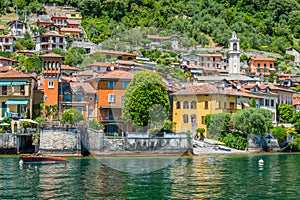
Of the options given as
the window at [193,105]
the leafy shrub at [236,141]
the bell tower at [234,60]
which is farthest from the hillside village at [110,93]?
the bell tower at [234,60]

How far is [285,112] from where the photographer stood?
67.9 m

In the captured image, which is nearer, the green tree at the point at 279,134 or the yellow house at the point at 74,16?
the green tree at the point at 279,134

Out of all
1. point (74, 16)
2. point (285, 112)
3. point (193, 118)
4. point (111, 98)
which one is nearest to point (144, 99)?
point (111, 98)

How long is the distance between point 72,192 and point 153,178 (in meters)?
6.76

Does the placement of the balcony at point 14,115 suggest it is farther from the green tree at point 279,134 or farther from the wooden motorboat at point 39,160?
the green tree at point 279,134

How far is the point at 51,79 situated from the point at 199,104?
45.5 ft

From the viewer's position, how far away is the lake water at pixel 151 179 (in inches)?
1083

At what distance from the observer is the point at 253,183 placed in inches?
1247

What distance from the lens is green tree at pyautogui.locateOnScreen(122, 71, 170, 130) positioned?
48.1 metres

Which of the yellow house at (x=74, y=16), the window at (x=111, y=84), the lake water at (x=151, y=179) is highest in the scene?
the yellow house at (x=74, y=16)

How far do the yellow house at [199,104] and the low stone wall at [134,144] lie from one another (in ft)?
8.61

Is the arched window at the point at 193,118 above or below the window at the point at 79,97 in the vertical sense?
below

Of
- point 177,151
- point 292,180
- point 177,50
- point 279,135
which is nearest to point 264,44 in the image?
point 177,50

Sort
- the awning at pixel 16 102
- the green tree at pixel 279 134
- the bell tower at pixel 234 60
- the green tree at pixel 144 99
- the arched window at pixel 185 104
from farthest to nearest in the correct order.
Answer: the bell tower at pixel 234 60 < the green tree at pixel 279 134 < the awning at pixel 16 102 < the arched window at pixel 185 104 < the green tree at pixel 144 99
